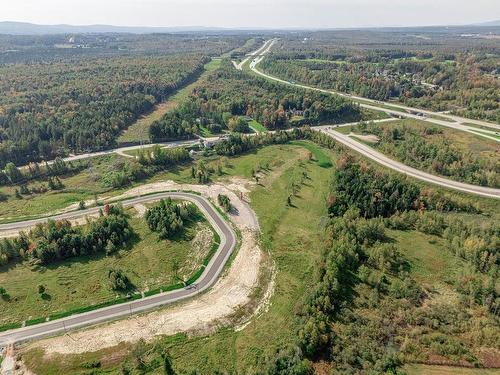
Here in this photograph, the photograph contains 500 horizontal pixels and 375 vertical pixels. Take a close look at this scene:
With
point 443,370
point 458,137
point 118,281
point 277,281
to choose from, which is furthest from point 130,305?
point 458,137

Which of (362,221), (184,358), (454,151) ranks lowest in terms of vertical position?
(184,358)

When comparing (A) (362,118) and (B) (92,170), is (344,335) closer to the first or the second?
(B) (92,170)

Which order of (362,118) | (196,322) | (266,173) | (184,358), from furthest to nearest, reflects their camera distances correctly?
(362,118), (266,173), (196,322), (184,358)

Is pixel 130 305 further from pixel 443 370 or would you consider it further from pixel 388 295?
pixel 443 370

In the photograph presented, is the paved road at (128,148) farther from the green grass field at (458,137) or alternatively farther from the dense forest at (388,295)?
the dense forest at (388,295)

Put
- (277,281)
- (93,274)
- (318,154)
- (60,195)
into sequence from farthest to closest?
(318,154) < (60,195) < (93,274) < (277,281)

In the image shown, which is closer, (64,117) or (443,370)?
(443,370)

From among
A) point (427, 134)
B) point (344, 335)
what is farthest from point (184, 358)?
point (427, 134)
